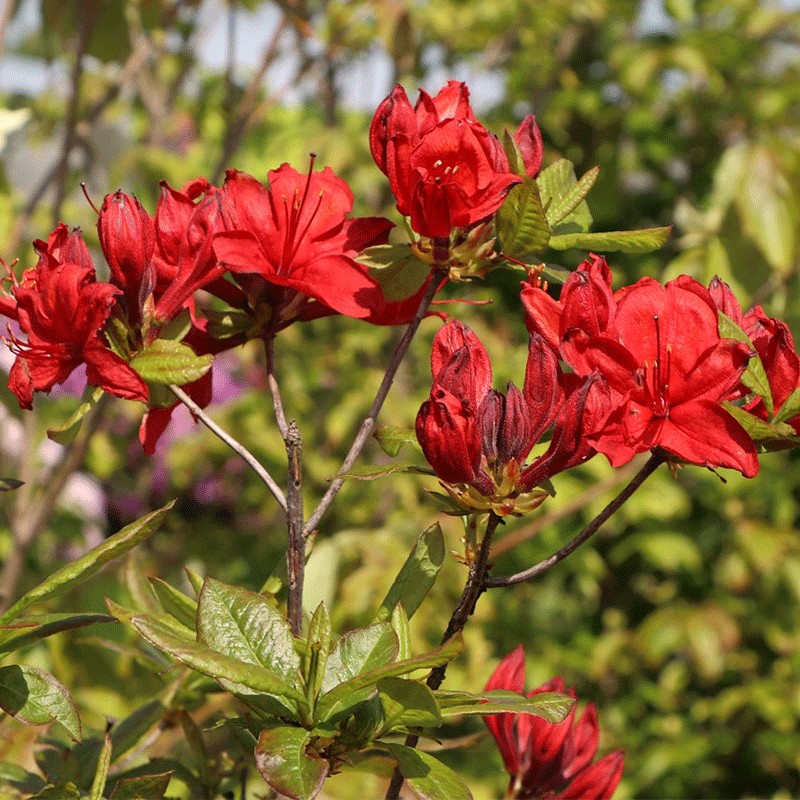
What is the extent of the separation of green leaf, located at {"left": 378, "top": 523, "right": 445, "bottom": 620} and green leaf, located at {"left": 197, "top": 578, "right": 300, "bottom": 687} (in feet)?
0.26

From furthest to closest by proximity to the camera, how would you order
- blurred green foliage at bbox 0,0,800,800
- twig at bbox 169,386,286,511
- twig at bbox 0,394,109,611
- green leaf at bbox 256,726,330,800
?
blurred green foliage at bbox 0,0,800,800
twig at bbox 0,394,109,611
twig at bbox 169,386,286,511
green leaf at bbox 256,726,330,800

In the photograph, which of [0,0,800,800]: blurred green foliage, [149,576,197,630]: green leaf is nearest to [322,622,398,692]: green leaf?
[149,576,197,630]: green leaf

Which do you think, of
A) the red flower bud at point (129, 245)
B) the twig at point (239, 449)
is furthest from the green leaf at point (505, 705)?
the red flower bud at point (129, 245)

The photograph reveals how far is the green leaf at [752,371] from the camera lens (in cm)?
51

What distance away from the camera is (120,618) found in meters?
0.48

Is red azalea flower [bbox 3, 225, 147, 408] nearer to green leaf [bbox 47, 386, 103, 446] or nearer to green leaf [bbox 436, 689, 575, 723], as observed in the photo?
green leaf [bbox 47, 386, 103, 446]

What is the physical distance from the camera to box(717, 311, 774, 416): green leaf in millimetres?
506

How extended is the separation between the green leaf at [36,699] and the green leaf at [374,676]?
117mm

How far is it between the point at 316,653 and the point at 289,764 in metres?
0.05

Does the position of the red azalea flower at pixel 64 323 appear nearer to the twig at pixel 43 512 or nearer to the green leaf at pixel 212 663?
the green leaf at pixel 212 663

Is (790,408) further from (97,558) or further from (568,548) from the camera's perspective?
(97,558)

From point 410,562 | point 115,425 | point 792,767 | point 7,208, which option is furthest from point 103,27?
point 792,767

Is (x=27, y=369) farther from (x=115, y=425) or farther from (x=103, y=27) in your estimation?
(x=115, y=425)

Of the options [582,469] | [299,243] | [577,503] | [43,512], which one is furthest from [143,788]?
[582,469]
